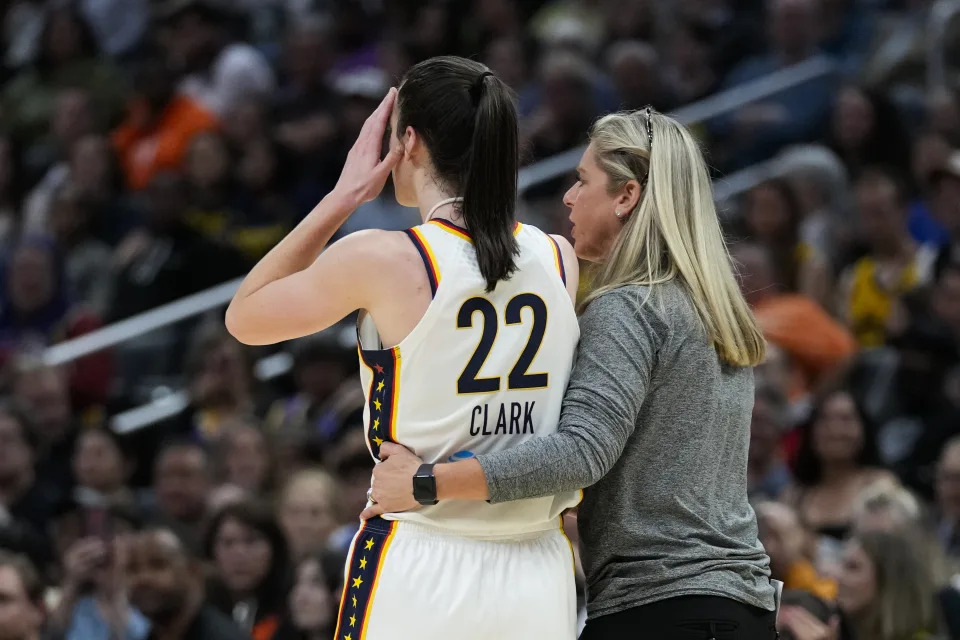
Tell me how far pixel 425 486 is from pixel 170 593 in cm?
323

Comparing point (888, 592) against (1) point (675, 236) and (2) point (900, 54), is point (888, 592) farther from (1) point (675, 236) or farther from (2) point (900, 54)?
(2) point (900, 54)

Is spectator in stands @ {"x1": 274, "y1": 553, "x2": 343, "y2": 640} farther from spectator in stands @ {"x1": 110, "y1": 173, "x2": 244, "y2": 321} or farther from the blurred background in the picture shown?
spectator in stands @ {"x1": 110, "y1": 173, "x2": 244, "y2": 321}

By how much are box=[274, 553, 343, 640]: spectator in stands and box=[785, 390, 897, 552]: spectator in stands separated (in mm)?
2114

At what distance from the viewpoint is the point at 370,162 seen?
11.0ft

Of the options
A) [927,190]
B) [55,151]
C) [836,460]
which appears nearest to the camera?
[836,460]

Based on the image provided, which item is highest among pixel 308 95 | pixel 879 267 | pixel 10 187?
pixel 308 95

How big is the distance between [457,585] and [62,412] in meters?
5.74

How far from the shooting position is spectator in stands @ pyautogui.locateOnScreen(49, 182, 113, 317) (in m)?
10.1

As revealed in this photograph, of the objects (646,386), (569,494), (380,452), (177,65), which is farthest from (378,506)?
(177,65)

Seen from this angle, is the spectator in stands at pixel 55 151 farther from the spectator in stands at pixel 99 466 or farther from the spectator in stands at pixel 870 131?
Answer: the spectator in stands at pixel 870 131

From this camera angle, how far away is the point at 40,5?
13.2 m

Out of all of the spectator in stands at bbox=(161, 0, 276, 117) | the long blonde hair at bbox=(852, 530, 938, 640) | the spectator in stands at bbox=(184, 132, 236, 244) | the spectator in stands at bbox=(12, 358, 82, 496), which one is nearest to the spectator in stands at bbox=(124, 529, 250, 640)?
the spectator in stands at bbox=(12, 358, 82, 496)

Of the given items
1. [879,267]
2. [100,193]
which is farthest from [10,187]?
[879,267]

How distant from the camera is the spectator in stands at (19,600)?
5520 millimetres
